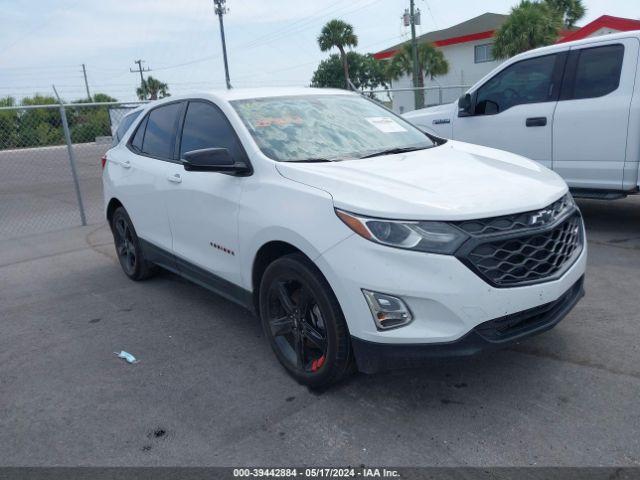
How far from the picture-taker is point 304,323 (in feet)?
10.8

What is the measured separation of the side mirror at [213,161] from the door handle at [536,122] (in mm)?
4167

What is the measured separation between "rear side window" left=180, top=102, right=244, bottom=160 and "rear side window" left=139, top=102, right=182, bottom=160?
7.9 inches

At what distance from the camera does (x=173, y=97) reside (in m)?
4.86

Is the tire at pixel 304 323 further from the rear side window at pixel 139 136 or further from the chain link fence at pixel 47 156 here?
the chain link fence at pixel 47 156

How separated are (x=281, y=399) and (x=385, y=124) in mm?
2195

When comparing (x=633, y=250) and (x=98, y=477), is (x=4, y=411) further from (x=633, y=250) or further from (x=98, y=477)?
(x=633, y=250)

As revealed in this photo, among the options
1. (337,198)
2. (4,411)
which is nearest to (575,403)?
(337,198)

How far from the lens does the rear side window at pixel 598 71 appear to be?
232 inches

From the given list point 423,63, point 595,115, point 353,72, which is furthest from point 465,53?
point 595,115

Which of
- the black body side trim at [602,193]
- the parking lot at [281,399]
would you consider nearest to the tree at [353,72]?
the black body side trim at [602,193]

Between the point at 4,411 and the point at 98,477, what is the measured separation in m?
1.05

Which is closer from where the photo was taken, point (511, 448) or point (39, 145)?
point (511, 448)

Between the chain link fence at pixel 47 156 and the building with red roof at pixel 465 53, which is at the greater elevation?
the building with red roof at pixel 465 53

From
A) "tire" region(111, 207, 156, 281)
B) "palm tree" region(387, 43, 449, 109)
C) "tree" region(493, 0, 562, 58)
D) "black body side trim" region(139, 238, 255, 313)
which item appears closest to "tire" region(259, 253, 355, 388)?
"black body side trim" region(139, 238, 255, 313)
